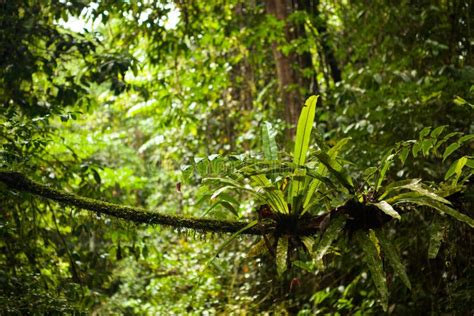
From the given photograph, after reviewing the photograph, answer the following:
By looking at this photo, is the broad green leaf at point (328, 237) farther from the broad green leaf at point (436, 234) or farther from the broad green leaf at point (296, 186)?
the broad green leaf at point (436, 234)

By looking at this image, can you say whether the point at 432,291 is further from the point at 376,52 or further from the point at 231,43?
the point at 231,43

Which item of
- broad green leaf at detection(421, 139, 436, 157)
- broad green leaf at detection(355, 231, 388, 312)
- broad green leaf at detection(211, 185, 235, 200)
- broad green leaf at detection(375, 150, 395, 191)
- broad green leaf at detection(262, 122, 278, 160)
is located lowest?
broad green leaf at detection(355, 231, 388, 312)

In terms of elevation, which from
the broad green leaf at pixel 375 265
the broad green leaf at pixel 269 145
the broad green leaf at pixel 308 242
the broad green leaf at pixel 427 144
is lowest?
the broad green leaf at pixel 375 265

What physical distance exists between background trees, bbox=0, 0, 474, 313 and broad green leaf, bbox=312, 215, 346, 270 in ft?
1.34

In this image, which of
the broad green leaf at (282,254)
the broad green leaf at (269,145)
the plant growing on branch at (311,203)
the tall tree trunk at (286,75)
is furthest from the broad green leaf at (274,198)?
the tall tree trunk at (286,75)

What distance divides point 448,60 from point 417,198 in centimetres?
245

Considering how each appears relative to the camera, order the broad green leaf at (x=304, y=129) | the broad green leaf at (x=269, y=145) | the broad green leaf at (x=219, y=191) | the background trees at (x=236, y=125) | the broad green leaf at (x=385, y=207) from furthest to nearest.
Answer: the background trees at (x=236, y=125) < the broad green leaf at (x=269, y=145) < the broad green leaf at (x=304, y=129) < the broad green leaf at (x=219, y=191) < the broad green leaf at (x=385, y=207)

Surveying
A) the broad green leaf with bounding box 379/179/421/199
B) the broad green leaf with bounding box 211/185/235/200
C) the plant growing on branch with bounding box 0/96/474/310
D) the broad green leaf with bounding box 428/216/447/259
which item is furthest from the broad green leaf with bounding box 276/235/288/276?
the broad green leaf with bounding box 428/216/447/259

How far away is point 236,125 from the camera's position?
20.4 ft

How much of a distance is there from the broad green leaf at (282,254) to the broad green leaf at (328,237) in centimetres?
11

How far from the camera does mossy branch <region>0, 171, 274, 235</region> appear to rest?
2.00m

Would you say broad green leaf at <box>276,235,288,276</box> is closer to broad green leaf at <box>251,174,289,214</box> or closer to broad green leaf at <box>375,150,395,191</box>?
broad green leaf at <box>251,174,289,214</box>

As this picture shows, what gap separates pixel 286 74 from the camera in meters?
5.09

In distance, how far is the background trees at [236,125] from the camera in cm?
305
